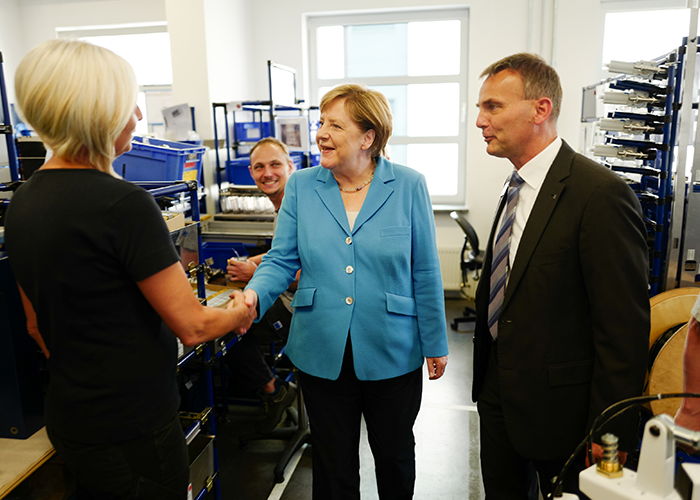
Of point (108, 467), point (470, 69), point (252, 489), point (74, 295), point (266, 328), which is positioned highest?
point (470, 69)

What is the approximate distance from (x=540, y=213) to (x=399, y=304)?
0.49 m

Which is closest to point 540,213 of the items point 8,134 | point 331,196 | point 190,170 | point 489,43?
point 331,196

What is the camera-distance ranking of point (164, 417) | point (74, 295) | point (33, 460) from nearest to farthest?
point (74, 295) → point (164, 417) → point (33, 460)

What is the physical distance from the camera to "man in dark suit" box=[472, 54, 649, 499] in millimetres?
1194

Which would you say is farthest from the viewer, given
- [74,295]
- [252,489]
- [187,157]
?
[187,157]

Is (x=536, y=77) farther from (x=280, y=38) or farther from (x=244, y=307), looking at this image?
(x=280, y=38)

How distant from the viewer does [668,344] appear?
2.22 metres

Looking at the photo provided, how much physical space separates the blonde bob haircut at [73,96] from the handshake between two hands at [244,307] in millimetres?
526

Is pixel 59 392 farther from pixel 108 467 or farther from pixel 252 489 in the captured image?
pixel 252 489

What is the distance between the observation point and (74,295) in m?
0.94

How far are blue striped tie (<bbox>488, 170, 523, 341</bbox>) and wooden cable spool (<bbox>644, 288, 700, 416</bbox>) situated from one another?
1163 millimetres

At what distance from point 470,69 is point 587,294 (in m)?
4.14

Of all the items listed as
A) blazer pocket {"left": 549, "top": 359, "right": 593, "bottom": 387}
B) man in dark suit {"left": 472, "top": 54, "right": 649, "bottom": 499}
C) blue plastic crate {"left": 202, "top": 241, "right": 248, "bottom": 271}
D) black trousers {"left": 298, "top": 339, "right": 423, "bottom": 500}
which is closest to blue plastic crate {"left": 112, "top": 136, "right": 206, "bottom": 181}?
blue plastic crate {"left": 202, "top": 241, "right": 248, "bottom": 271}

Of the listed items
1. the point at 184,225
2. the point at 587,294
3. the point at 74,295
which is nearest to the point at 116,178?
the point at 74,295
